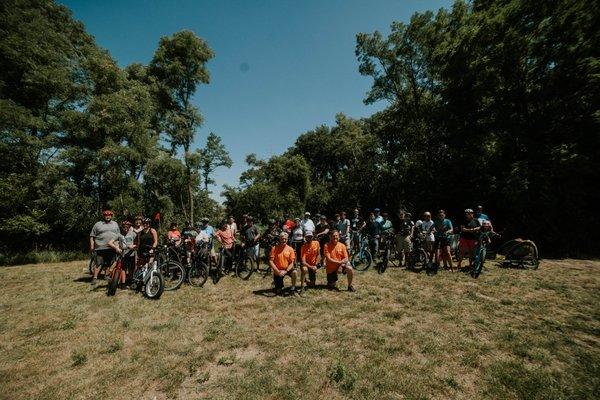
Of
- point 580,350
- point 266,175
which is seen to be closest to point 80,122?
point 580,350

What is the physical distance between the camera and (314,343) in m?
5.13

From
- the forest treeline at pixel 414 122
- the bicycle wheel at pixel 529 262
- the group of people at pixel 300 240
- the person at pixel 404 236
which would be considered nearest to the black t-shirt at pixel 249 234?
the group of people at pixel 300 240

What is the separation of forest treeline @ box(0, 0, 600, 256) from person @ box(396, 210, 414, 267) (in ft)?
24.6

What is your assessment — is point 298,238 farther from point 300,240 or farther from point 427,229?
point 427,229

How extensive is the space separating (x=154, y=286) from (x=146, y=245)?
1218mm

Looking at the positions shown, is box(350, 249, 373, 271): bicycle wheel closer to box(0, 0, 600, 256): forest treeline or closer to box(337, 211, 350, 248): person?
box(337, 211, 350, 248): person

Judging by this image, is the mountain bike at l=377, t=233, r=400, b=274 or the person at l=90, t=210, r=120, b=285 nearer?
the person at l=90, t=210, r=120, b=285

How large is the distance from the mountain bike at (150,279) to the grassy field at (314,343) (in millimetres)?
349

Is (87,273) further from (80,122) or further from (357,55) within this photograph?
(357,55)

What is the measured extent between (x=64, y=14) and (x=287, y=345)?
3315 centimetres

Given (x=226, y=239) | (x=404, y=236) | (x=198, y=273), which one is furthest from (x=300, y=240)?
(x=404, y=236)

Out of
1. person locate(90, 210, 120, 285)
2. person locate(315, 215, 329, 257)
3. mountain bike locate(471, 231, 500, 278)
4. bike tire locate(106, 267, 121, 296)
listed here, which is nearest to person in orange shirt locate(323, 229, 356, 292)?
person locate(315, 215, 329, 257)

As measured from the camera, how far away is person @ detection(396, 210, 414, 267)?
10.4 m

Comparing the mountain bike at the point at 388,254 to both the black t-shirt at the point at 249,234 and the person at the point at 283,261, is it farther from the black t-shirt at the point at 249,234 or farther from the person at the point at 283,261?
the black t-shirt at the point at 249,234
